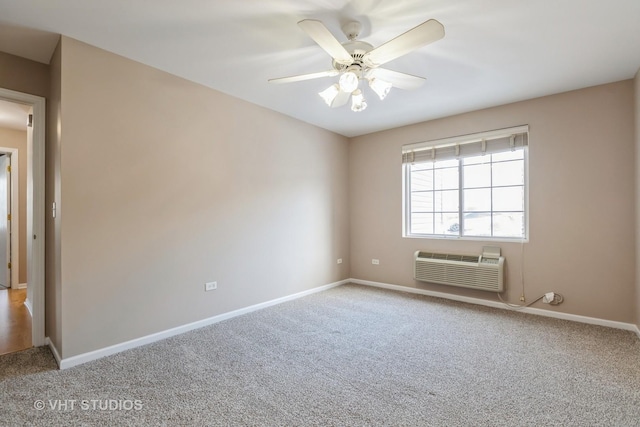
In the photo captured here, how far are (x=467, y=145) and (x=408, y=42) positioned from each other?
266cm

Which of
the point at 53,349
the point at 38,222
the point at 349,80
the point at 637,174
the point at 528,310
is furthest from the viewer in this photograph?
the point at 528,310

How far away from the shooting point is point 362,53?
2.19 metres

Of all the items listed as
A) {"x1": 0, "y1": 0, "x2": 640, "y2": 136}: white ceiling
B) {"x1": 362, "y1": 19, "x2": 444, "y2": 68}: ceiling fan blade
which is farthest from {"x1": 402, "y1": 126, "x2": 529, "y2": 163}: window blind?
{"x1": 362, "y1": 19, "x2": 444, "y2": 68}: ceiling fan blade

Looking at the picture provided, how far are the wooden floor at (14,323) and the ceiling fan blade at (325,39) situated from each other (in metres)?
3.50

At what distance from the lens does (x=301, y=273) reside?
439 centimetres

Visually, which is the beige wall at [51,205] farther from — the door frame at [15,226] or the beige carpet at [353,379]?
the door frame at [15,226]

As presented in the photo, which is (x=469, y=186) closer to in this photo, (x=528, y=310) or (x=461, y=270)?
(x=461, y=270)

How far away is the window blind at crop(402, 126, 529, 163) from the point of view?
370 cm

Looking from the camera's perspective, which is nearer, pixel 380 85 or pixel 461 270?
pixel 380 85

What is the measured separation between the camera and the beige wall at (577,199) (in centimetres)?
309

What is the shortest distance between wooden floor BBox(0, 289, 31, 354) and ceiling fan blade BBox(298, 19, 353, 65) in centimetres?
350

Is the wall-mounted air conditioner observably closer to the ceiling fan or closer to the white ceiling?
the white ceiling

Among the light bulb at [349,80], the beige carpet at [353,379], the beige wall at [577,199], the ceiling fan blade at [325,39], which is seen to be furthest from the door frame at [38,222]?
the beige wall at [577,199]

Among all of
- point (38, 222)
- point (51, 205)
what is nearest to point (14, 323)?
point (38, 222)
